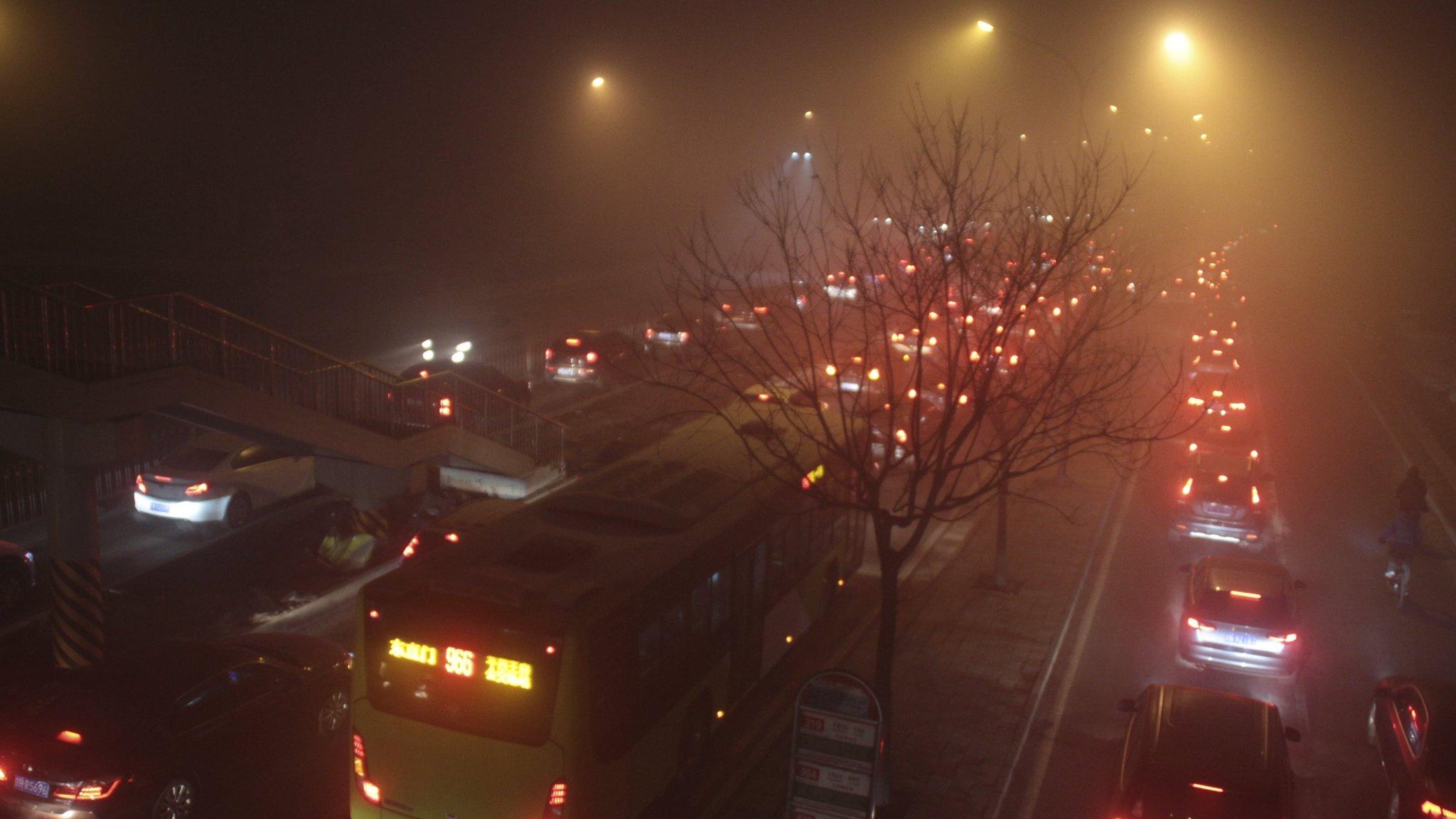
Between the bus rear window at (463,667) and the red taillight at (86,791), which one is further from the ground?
the bus rear window at (463,667)

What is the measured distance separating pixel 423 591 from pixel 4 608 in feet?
30.4

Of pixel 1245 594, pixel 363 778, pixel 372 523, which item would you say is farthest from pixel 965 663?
pixel 372 523

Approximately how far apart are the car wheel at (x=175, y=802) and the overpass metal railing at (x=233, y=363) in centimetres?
491

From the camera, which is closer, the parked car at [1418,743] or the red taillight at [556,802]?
the red taillight at [556,802]

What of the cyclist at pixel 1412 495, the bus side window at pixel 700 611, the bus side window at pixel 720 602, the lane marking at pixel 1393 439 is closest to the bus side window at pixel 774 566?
the bus side window at pixel 720 602

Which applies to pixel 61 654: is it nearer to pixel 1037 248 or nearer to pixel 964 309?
pixel 964 309

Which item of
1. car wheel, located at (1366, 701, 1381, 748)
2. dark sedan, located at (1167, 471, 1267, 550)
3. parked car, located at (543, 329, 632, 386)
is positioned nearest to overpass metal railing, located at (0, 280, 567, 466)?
parked car, located at (543, 329, 632, 386)

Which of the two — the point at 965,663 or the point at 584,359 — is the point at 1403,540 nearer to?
the point at 965,663

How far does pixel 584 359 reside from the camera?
30625 millimetres

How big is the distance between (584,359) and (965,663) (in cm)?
1972

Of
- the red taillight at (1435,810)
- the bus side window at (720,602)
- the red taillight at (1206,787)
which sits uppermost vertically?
the bus side window at (720,602)

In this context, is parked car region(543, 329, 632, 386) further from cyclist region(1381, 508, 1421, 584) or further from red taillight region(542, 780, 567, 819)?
red taillight region(542, 780, 567, 819)

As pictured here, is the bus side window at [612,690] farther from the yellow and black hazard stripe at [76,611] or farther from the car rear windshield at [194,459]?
the car rear windshield at [194,459]

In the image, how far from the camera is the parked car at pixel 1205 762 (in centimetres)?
782
